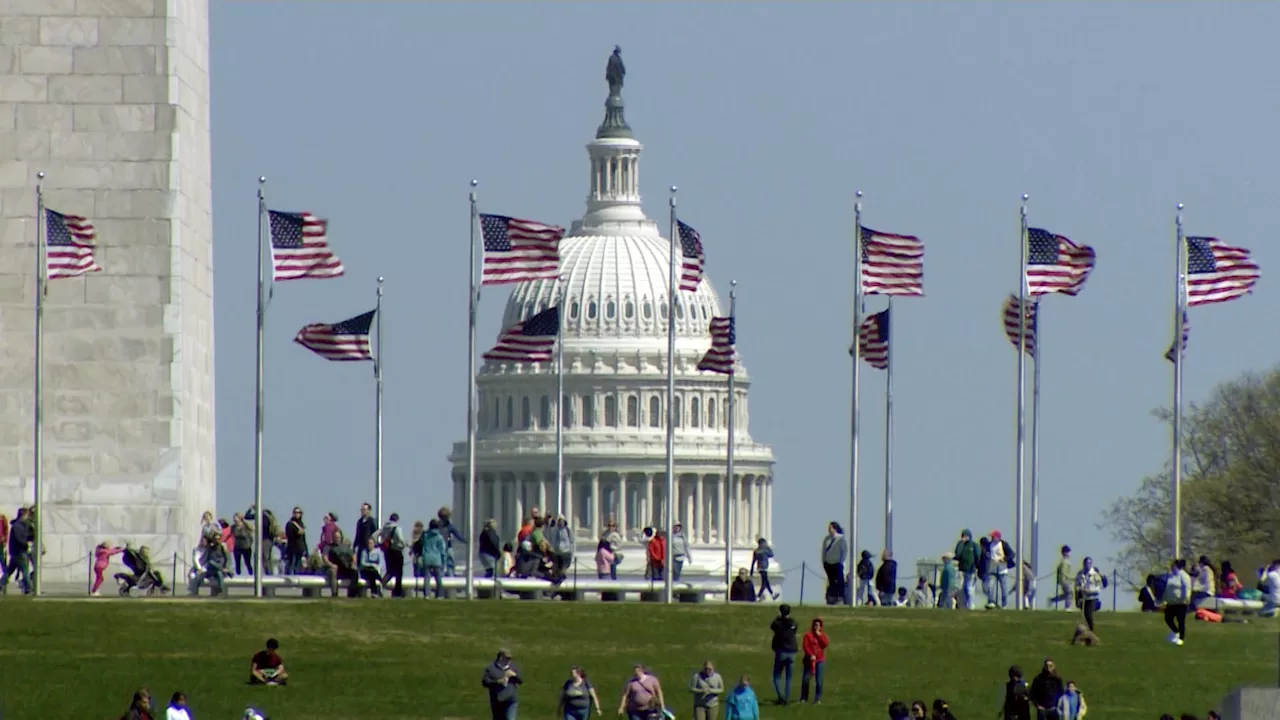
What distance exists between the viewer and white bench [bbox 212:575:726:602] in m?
60.6

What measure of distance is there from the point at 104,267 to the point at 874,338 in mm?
14363

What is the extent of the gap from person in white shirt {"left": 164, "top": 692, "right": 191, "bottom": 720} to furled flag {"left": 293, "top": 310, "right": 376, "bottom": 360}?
23.9 metres

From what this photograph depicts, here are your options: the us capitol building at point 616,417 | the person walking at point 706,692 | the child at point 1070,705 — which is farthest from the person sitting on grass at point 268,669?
the us capitol building at point 616,417

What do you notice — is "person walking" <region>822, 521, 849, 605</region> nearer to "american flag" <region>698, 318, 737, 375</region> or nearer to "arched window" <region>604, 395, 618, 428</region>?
"american flag" <region>698, 318, 737, 375</region>

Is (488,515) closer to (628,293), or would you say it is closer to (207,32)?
(628,293)

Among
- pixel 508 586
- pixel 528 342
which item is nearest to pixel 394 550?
pixel 508 586

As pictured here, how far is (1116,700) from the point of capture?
4794cm

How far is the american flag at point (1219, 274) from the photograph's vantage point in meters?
65.6

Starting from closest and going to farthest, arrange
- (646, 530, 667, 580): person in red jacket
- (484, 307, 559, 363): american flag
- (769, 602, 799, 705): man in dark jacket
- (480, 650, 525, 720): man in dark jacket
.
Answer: (480, 650, 525, 720): man in dark jacket → (769, 602, 799, 705): man in dark jacket → (646, 530, 667, 580): person in red jacket → (484, 307, 559, 363): american flag

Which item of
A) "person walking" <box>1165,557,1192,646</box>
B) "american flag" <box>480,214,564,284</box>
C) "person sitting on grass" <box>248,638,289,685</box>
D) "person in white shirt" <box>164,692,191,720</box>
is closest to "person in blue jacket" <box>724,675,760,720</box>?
"person in white shirt" <box>164,692,191,720</box>

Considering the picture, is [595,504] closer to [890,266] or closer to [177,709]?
[890,266]

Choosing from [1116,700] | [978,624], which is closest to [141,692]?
[1116,700]

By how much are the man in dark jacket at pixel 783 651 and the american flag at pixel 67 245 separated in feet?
57.4

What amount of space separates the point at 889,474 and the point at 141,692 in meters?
36.9
